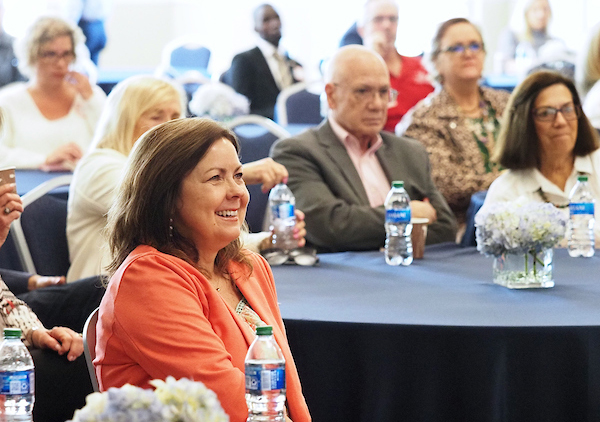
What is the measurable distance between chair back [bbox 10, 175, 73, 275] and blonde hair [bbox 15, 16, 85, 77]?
2.31m

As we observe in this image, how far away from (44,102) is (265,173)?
2878mm

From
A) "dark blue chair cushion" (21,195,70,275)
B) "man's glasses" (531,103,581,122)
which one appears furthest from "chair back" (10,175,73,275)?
"man's glasses" (531,103,581,122)

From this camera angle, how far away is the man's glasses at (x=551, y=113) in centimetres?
379

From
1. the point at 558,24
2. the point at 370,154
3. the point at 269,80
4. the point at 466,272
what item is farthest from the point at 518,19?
the point at 466,272

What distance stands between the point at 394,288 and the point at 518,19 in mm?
9707

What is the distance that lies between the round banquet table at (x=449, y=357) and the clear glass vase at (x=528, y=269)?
6.7 inches

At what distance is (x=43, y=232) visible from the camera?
11.0ft

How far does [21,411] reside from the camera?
169 centimetres

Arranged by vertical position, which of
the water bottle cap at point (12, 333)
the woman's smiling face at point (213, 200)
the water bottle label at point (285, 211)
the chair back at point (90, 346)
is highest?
the woman's smiling face at point (213, 200)

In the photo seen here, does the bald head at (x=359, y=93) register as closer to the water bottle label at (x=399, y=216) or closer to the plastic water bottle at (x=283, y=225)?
the plastic water bottle at (x=283, y=225)

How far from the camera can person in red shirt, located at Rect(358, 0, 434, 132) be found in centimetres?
627

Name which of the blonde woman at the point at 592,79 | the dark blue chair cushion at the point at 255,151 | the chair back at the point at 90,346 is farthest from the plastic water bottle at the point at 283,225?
the blonde woman at the point at 592,79

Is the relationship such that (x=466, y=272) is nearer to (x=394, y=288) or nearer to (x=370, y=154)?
(x=394, y=288)

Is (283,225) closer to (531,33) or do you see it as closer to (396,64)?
(396,64)
